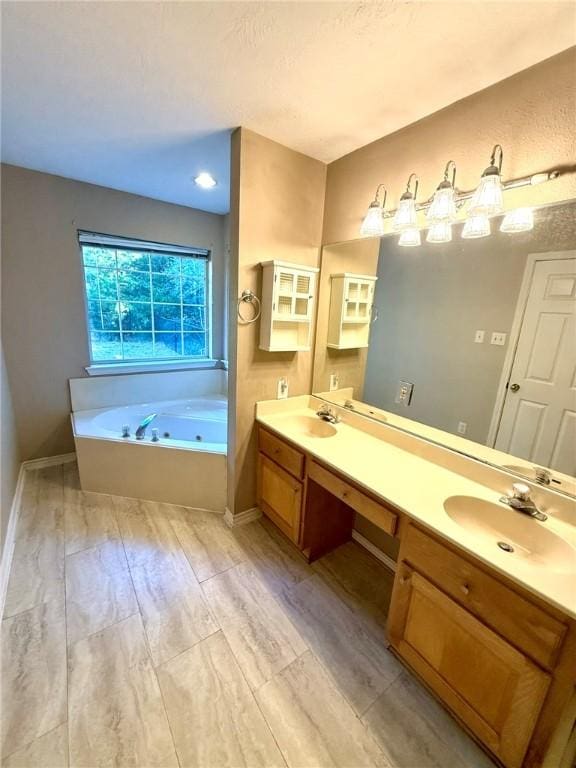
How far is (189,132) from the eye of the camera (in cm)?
169

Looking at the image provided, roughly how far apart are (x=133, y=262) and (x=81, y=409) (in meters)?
1.46

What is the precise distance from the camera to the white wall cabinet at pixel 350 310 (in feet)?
6.21

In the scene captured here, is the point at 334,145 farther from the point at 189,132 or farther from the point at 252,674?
the point at 252,674

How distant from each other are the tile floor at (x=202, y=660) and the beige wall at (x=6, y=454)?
21 cm

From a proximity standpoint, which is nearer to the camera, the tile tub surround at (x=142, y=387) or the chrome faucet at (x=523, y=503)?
the chrome faucet at (x=523, y=503)

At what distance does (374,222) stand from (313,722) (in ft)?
7.13

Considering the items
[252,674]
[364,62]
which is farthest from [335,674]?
[364,62]

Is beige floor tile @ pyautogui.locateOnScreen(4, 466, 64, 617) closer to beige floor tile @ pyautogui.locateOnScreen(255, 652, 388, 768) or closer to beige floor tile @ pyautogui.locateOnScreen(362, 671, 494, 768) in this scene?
beige floor tile @ pyautogui.locateOnScreen(255, 652, 388, 768)

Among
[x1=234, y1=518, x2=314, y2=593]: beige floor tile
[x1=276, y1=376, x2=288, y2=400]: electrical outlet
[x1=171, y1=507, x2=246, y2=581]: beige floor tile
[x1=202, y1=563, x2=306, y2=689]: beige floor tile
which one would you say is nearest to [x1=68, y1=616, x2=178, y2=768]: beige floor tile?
[x1=202, y1=563, x2=306, y2=689]: beige floor tile

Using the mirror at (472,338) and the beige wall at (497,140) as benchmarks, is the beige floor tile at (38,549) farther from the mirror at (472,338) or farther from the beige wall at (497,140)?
the beige wall at (497,140)

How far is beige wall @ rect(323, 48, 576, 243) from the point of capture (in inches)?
42.6

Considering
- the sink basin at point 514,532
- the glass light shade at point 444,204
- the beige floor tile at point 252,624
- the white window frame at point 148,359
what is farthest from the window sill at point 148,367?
the sink basin at point 514,532

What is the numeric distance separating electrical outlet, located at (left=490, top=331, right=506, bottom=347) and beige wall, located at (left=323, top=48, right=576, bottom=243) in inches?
19.7

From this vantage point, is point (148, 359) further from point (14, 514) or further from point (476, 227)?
point (476, 227)
